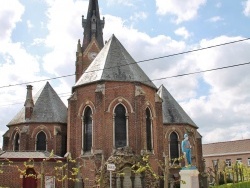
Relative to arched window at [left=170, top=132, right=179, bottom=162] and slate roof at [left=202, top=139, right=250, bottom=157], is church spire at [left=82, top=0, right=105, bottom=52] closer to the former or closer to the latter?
arched window at [left=170, top=132, right=179, bottom=162]

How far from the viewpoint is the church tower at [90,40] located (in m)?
48.3

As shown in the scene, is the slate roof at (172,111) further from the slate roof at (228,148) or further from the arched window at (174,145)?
the slate roof at (228,148)

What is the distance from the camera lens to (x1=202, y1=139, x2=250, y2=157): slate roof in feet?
233

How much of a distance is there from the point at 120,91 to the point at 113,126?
2.78 meters

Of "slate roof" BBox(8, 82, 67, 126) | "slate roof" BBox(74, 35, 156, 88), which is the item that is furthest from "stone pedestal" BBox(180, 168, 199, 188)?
"slate roof" BBox(8, 82, 67, 126)

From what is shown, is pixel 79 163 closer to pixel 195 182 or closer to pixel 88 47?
pixel 195 182

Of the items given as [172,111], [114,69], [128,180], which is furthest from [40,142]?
[172,111]

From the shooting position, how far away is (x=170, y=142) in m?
37.8

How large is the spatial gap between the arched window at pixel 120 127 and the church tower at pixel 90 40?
1940 centimetres

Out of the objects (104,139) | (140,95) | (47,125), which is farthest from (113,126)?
(47,125)

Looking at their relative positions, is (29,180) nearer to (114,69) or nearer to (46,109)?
(46,109)

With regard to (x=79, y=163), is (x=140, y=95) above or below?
above

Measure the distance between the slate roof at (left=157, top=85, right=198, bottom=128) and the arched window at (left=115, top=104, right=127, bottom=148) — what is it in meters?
9.78

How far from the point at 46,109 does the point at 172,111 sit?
1291 centimetres
